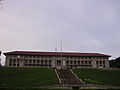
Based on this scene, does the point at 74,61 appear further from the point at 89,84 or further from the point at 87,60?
the point at 89,84

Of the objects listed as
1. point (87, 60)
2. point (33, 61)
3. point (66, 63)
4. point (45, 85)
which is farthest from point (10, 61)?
point (45, 85)

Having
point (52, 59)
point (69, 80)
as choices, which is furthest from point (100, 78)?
point (52, 59)

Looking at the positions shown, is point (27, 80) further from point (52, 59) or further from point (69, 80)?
point (52, 59)

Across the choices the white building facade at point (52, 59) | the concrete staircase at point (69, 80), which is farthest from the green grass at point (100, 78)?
the white building facade at point (52, 59)

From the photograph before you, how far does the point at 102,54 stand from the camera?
368 feet

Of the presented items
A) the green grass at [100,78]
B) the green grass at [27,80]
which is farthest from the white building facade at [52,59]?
the green grass at [27,80]

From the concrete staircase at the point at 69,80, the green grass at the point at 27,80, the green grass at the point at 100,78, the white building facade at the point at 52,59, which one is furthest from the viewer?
the white building facade at the point at 52,59

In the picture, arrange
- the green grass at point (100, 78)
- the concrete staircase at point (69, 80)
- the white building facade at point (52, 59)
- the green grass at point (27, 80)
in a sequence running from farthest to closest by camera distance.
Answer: the white building facade at point (52, 59), the green grass at point (100, 78), the concrete staircase at point (69, 80), the green grass at point (27, 80)

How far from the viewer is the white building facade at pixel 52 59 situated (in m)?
105

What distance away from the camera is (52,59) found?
106750mm

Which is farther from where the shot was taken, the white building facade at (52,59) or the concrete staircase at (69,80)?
the white building facade at (52,59)

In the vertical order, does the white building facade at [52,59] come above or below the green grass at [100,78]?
above

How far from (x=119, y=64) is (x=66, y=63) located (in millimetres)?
33378

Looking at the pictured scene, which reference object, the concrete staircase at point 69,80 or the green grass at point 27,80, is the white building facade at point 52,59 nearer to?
the green grass at point 27,80
